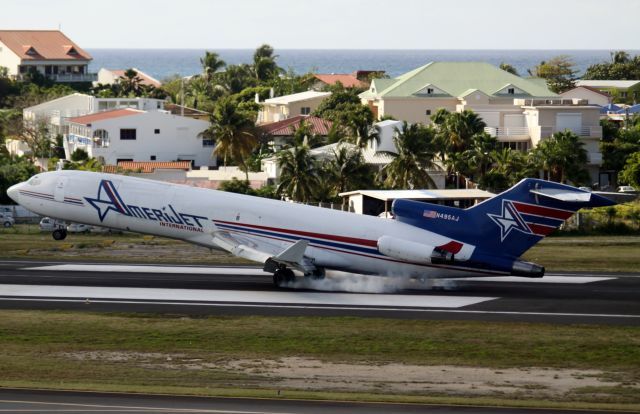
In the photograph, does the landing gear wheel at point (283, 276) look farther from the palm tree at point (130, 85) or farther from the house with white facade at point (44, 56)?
the house with white facade at point (44, 56)

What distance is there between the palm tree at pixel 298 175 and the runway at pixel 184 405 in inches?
1923

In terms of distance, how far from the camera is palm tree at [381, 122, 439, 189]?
82.2 metres

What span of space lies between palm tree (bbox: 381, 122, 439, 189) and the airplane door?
125ft

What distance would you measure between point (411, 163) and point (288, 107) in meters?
60.7

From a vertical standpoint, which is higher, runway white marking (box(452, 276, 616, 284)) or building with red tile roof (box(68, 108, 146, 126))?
building with red tile roof (box(68, 108, 146, 126))

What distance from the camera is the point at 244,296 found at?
4281cm

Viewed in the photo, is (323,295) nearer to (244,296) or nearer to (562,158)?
(244,296)

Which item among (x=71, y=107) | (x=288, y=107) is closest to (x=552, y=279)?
(x=288, y=107)

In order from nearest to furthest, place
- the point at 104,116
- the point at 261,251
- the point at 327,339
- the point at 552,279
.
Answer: the point at 327,339
the point at 261,251
the point at 552,279
the point at 104,116

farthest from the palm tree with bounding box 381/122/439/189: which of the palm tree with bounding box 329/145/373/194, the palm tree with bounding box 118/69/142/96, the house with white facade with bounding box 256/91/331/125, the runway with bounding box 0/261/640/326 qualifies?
the palm tree with bounding box 118/69/142/96

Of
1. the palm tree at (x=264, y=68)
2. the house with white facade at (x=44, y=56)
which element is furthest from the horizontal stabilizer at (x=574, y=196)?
the house with white facade at (x=44, y=56)

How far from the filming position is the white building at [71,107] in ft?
421

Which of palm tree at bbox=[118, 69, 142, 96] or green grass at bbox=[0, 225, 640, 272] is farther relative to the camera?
palm tree at bbox=[118, 69, 142, 96]

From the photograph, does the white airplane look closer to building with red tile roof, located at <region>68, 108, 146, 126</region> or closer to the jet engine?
the jet engine
